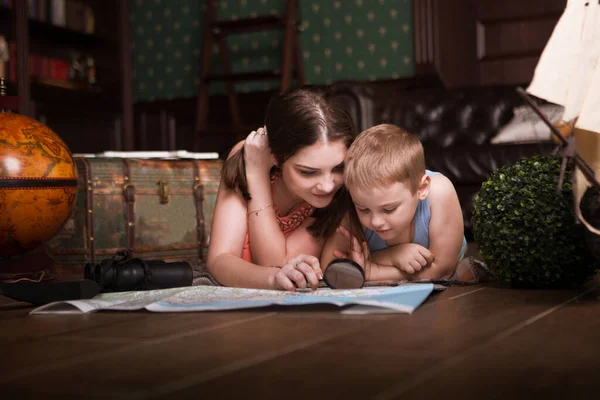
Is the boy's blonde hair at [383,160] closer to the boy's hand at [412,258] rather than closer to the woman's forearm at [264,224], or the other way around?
the boy's hand at [412,258]

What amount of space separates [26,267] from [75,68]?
3.56 metres

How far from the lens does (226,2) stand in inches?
226

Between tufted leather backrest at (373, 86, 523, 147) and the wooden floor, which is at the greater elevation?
tufted leather backrest at (373, 86, 523, 147)

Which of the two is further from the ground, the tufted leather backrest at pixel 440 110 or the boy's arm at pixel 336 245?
the tufted leather backrest at pixel 440 110

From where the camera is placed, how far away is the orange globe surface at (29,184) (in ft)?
A: 6.73

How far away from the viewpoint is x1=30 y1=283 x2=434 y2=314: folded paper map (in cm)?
130

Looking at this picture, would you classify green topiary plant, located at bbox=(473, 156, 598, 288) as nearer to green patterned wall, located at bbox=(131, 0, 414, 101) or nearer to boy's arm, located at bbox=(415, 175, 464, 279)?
boy's arm, located at bbox=(415, 175, 464, 279)

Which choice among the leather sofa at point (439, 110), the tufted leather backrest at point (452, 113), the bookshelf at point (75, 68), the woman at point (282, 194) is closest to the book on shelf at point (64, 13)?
the bookshelf at point (75, 68)

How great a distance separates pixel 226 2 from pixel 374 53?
1306mm

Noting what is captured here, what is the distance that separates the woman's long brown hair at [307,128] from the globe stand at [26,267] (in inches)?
28.6

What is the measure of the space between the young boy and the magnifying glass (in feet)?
0.36

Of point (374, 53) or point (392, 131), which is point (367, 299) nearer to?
point (392, 131)

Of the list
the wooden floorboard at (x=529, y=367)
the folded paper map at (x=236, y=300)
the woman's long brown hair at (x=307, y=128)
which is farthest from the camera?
the woman's long brown hair at (x=307, y=128)

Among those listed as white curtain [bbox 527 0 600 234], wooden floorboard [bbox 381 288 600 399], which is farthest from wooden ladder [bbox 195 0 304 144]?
wooden floorboard [bbox 381 288 600 399]
